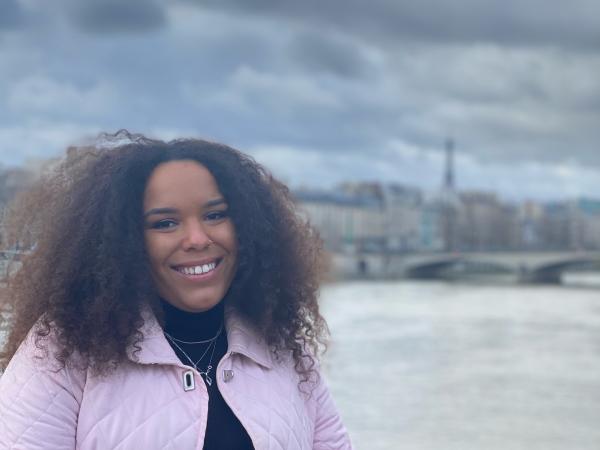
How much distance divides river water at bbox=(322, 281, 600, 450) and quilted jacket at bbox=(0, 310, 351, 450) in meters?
0.91

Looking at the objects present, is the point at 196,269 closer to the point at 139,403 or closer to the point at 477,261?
the point at 139,403

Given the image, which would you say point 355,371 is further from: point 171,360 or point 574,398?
point 171,360

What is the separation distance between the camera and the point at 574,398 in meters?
7.53

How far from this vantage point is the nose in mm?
875

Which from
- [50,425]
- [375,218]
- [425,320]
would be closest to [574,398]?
[425,320]

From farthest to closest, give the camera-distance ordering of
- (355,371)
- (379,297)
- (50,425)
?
(379,297), (355,371), (50,425)

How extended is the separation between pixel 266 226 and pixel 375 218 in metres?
43.0

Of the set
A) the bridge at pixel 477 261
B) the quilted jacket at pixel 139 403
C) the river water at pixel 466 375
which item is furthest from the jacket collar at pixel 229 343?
the bridge at pixel 477 261

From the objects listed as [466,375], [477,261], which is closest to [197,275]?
[466,375]

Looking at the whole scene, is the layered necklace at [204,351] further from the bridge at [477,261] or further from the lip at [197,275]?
the bridge at [477,261]

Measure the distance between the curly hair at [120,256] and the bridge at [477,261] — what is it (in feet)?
73.3

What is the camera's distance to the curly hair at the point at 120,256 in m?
0.85

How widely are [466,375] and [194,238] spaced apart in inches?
320

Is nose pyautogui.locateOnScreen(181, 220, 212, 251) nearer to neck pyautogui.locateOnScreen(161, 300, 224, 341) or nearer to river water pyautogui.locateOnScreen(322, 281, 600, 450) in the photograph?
neck pyautogui.locateOnScreen(161, 300, 224, 341)
